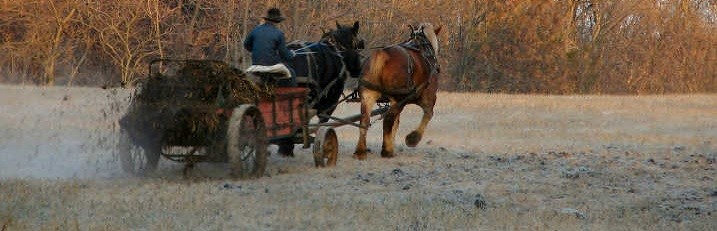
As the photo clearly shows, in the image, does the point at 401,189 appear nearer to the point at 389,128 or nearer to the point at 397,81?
the point at 397,81

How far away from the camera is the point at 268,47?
12.7 m

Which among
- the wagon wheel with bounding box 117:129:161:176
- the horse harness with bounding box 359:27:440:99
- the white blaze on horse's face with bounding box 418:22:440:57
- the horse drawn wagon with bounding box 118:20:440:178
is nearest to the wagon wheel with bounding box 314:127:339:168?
the horse drawn wagon with bounding box 118:20:440:178

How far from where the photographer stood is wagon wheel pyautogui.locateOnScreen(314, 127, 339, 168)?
41.5ft

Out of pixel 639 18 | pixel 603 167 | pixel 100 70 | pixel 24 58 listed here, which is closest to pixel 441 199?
pixel 603 167

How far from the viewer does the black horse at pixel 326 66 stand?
45.3ft

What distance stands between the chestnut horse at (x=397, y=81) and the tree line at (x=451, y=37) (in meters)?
20.5

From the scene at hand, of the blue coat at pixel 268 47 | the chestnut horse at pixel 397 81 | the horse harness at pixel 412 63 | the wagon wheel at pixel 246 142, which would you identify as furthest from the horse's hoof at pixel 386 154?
the wagon wheel at pixel 246 142

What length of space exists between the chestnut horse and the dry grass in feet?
1.40

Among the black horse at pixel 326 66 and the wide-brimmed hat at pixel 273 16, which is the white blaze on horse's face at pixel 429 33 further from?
the wide-brimmed hat at pixel 273 16

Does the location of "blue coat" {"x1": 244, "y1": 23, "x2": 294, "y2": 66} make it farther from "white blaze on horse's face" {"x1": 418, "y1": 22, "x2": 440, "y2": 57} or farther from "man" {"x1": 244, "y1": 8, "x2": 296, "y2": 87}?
"white blaze on horse's face" {"x1": 418, "y1": 22, "x2": 440, "y2": 57}

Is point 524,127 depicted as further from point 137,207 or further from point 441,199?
point 137,207

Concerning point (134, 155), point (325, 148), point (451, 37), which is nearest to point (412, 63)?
point (325, 148)

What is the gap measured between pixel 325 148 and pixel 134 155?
2426mm

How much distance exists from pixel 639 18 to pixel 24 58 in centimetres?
2874
